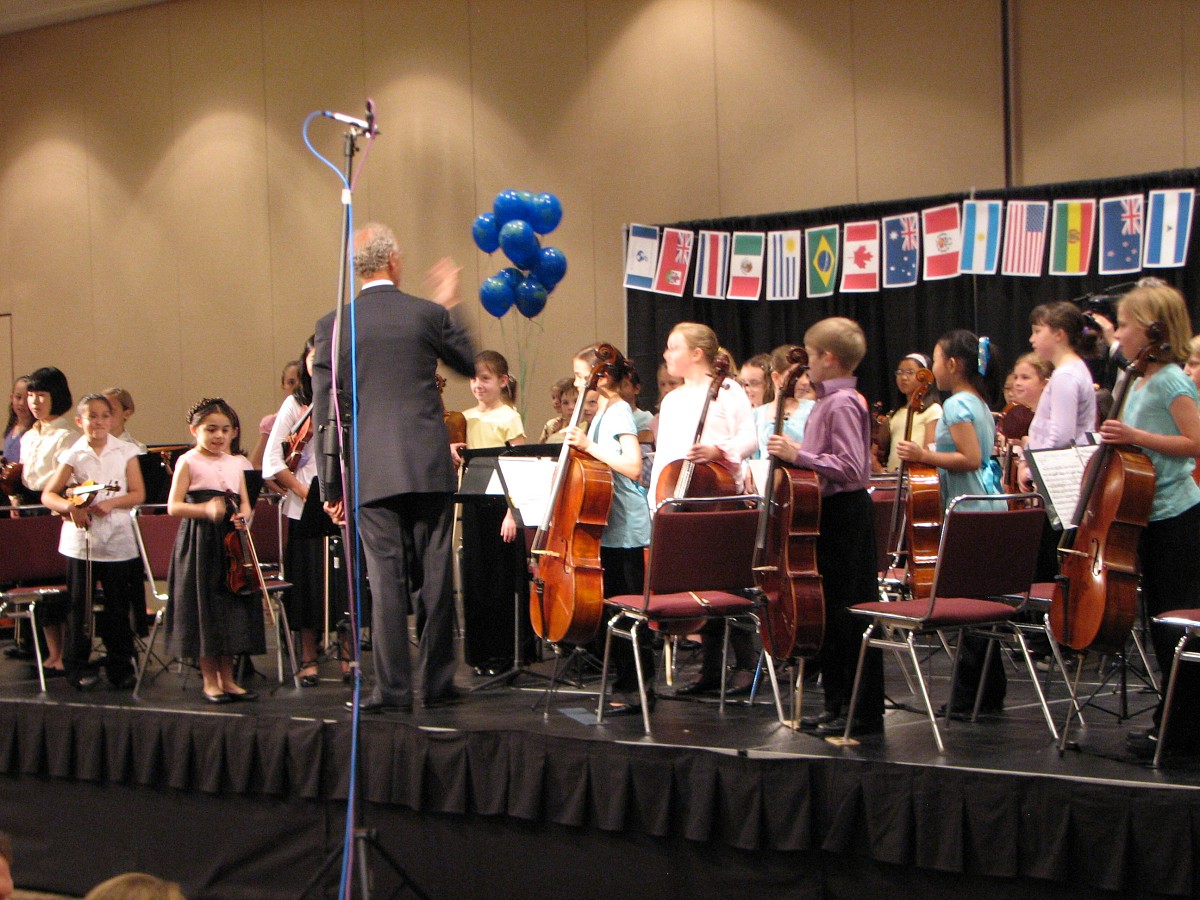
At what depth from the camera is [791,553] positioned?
423 cm

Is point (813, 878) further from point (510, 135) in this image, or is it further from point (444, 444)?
point (510, 135)

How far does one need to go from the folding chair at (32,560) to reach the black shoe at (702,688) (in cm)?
309

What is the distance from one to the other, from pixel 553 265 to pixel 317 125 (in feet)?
11.8

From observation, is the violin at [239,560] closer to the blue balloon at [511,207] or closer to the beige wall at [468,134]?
the blue balloon at [511,207]

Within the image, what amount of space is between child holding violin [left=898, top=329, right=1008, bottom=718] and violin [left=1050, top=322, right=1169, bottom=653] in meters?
0.76

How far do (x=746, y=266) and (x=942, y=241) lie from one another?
4.86 feet

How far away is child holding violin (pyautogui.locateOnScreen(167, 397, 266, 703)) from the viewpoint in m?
5.24

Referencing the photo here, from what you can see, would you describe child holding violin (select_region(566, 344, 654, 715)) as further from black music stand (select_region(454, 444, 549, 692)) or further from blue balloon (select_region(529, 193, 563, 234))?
blue balloon (select_region(529, 193, 563, 234))

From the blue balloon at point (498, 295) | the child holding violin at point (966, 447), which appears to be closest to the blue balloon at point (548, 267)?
the blue balloon at point (498, 295)

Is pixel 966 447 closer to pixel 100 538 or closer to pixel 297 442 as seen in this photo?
pixel 297 442

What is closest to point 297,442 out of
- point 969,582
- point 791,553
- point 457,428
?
point 457,428

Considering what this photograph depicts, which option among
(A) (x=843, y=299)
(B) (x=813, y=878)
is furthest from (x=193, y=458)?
(A) (x=843, y=299)

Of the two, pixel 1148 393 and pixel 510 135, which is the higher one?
pixel 510 135

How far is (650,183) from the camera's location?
987 centimetres
